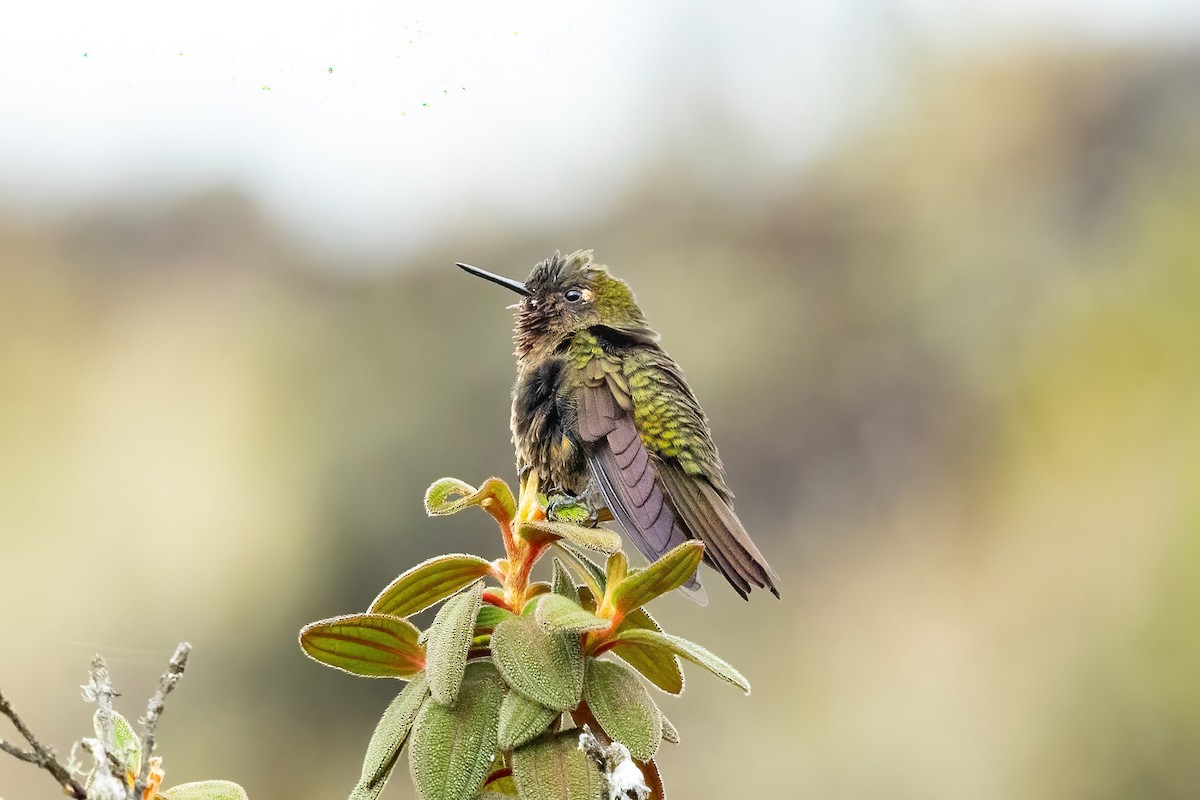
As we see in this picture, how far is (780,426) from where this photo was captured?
789 centimetres

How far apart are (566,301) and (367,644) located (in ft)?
4.29

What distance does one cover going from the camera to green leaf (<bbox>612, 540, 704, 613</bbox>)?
2.95ft

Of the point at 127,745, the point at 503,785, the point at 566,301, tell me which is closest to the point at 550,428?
the point at 566,301

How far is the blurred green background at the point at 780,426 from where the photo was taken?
6492mm

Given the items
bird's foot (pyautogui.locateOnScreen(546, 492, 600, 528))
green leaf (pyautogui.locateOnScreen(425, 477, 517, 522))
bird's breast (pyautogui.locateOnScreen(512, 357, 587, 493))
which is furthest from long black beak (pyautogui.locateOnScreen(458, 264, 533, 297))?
green leaf (pyautogui.locateOnScreen(425, 477, 517, 522))

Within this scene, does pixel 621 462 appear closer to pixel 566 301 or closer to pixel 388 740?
pixel 566 301

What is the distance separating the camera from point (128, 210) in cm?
816

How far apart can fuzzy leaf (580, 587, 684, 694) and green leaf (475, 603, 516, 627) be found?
0.10 m

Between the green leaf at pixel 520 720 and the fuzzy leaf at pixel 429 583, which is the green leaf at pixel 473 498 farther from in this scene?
the green leaf at pixel 520 720

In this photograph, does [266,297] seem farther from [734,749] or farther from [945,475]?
[945,475]

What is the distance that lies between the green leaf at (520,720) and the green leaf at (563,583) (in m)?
0.18

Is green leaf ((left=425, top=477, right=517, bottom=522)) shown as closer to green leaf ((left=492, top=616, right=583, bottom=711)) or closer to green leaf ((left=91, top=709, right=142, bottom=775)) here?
green leaf ((left=492, top=616, right=583, bottom=711))

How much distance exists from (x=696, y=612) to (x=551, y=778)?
19.4 feet

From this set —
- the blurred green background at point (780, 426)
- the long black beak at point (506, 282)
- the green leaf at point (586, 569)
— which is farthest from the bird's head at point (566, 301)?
the blurred green background at point (780, 426)
